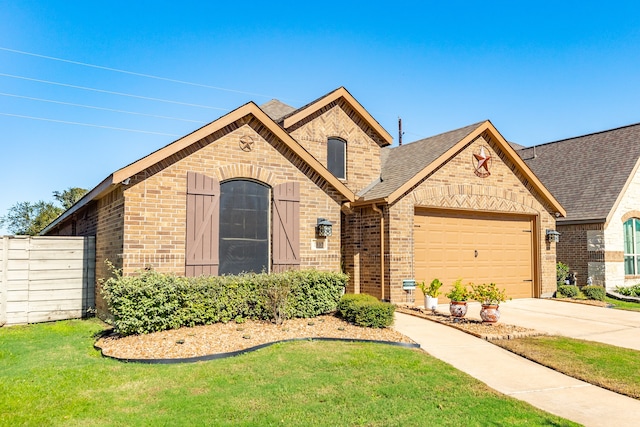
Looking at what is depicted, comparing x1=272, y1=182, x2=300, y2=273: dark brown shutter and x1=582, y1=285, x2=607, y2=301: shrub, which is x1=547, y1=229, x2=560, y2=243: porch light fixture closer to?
x1=582, y1=285, x2=607, y2=301: shrub

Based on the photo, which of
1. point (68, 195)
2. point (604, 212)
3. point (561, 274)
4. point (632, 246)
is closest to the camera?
point (561, 274)

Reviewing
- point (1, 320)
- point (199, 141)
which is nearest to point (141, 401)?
point (199, 141)

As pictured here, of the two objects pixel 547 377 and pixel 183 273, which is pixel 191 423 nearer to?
pixel 547 377

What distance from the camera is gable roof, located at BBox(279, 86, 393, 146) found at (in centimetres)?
1541

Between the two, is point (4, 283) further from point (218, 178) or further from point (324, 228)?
point (324, 228)

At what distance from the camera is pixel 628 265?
1947 cm

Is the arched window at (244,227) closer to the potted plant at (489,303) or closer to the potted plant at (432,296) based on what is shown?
the potted plant at (432,296)

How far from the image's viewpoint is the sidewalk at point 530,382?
212 inches

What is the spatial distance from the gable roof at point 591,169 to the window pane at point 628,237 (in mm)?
1540

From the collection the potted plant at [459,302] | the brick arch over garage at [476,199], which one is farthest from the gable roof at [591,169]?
the potted plant at [459,302]

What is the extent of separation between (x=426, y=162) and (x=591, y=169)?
446 inches

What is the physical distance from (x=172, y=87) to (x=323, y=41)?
13.5 meters

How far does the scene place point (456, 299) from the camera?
1057 cm

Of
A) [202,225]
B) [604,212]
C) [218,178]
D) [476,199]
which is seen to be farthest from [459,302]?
[604,212]
